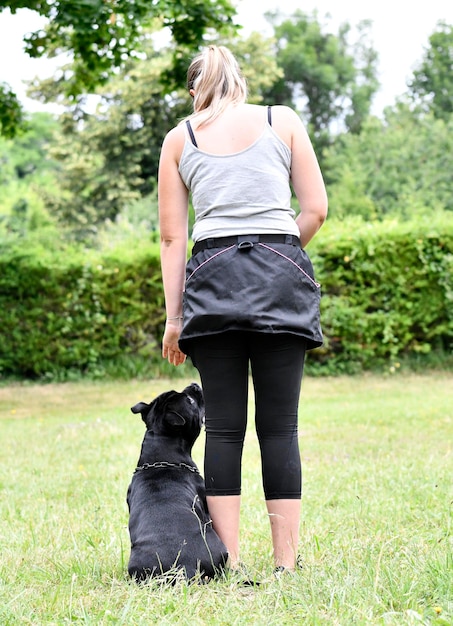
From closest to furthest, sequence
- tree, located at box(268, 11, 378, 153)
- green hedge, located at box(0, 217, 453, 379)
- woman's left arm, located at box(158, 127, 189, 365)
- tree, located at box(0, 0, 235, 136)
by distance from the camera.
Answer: woman's left arm, located at box(158, 127, 189, 365)
tree, located at box(0, 0, 235, 136)
green hedge, located at box(0, 217, 453, 379)
tree, located at box(268, 11, 378, 153)

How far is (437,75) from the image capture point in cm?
3944

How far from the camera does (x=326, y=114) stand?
40.5m

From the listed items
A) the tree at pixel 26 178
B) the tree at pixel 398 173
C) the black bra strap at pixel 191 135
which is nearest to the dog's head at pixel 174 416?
the black bra strap at pixel 191 135

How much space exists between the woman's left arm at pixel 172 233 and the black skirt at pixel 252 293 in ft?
0.61

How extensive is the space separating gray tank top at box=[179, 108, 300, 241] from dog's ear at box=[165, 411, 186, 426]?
0.78 metres

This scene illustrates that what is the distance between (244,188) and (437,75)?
39787mm

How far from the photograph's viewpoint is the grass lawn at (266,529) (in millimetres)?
2549

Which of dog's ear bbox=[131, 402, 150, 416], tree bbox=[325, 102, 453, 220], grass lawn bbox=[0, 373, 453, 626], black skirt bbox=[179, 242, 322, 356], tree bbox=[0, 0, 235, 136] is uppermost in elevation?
tree bbox=[325, 102, 453, 220]

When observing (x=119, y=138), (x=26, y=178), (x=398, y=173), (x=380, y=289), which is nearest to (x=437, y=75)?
(x=398, y=173)

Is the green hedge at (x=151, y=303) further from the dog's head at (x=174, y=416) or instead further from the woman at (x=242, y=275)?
the woman at (x=242, y=275)

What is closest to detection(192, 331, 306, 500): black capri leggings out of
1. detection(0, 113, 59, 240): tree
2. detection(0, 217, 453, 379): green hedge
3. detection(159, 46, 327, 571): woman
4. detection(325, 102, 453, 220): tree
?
detection(159, 46, 327, 571): woman

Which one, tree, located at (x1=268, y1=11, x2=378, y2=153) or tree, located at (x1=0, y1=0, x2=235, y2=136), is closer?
tree, located at (x1=0, y1=0, x2=235, y2=136)

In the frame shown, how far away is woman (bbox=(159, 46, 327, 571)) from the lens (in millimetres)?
2879

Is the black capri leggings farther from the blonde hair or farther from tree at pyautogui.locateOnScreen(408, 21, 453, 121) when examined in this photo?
tree at pyautogui.locateOnScreen(408, 21, 453, 121)
